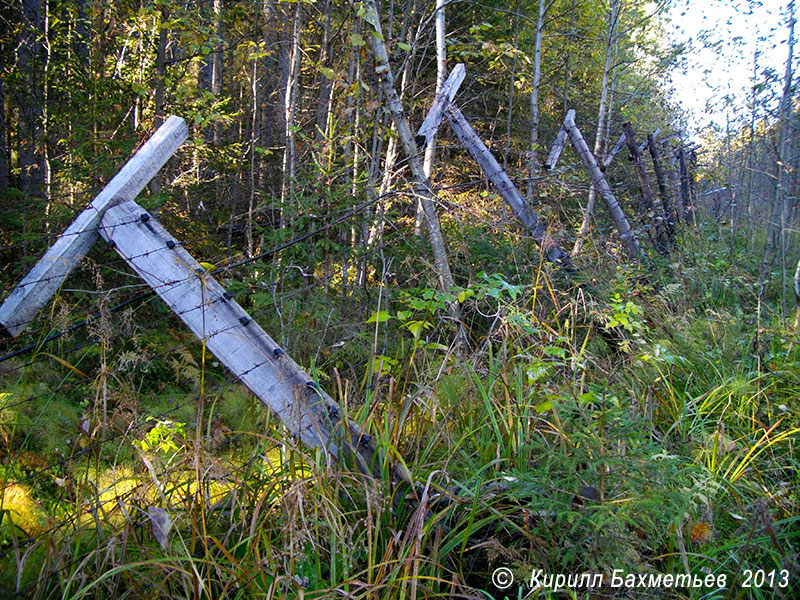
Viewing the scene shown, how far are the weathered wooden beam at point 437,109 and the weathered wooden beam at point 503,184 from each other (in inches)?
16.0

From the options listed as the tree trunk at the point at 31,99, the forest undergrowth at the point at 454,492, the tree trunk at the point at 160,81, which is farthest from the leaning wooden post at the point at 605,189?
the tree trunk at the point at 31,99

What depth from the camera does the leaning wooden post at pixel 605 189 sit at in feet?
20.8

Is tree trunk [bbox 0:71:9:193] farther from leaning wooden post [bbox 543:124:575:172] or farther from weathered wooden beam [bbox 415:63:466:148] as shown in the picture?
leaning wooden post [bbox 543:124:575:172]

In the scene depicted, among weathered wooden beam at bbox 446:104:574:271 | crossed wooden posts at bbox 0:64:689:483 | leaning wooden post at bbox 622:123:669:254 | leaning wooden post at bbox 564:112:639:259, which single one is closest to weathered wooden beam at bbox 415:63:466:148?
weathered wooden beam at bbox 446:104:574:271

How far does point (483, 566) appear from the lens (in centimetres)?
221

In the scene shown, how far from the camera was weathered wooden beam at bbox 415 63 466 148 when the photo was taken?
4703 mm

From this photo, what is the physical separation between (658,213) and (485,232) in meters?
3.62

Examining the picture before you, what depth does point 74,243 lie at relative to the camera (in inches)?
93.7

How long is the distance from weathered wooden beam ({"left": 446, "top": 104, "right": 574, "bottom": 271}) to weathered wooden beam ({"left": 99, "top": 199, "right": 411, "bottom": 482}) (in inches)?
141

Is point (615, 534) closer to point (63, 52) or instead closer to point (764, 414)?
point (764, 414)

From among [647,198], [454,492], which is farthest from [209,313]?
[647,198]

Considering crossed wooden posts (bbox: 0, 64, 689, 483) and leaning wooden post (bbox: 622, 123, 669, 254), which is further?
leaning wooden post (bbox: 622, 123, 669, 254)

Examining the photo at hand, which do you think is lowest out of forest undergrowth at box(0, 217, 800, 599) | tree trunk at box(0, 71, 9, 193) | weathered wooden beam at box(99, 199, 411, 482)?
forest undergrowth at box(0, 217, 800, 599)

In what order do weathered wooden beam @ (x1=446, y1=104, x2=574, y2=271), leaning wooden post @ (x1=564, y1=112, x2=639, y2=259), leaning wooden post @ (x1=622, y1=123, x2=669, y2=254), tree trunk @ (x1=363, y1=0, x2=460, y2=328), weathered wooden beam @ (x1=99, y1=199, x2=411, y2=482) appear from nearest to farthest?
1. weathered wooden beam @ (x1=99, y1=199, x2=411, y2=482)
2. tree trunk @ (x1=363, y1=0, x2=460, y2=328)
3. weathered wooden beam @ (x1=446, y1=104, x2=574, y2=271)
4. leaning wooden post @ (x1=564, y1=112, x2=639, y2=259)
5. leaning wooden post @ (x1=622, y1=123, x2=669, y2=254)
